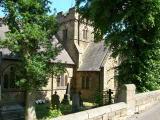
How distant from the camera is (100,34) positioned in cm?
2180

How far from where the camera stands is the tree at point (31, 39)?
760 inches

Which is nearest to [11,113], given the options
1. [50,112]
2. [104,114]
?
[50,112]

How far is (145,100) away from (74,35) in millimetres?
26591

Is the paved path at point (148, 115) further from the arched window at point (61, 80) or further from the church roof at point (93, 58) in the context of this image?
the arched window at point (61, 80)

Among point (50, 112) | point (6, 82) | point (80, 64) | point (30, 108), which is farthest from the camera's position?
point (80, 64)

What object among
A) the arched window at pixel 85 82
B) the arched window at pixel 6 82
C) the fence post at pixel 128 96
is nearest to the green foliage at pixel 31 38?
the arched window at pixel 6 82

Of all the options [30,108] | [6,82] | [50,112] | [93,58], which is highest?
[93,58]

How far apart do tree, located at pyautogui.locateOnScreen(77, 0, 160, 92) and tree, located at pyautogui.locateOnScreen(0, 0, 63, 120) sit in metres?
3.38

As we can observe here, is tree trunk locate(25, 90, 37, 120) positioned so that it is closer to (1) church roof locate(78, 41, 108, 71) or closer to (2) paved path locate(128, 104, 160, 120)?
(2) paved path locate(128, 104, 160, 120)

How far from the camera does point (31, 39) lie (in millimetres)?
19828

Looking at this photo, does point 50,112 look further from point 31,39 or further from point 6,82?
point 6,82

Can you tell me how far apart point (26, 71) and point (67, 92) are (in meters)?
16.0

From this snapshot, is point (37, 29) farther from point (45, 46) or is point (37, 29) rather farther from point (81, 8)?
point (81, 8)

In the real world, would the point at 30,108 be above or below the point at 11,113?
above
